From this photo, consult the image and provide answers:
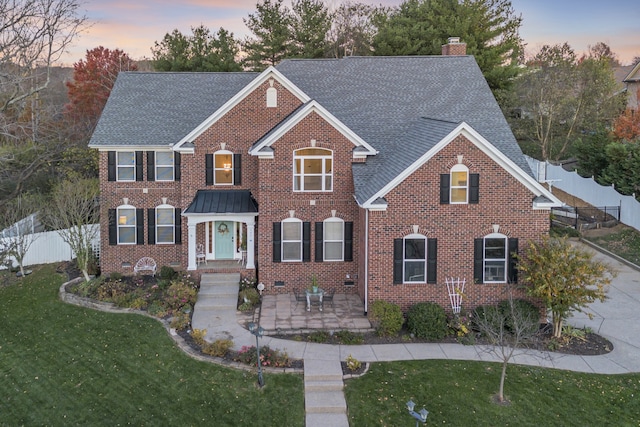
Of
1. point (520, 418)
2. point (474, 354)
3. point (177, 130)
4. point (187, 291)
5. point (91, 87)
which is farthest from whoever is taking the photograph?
point (91, 87)

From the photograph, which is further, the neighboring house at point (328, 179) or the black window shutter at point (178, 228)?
the black window shutter at point (178, 228)

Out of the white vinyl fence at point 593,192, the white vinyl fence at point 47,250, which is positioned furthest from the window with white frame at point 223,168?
the white vinyl fence at point 593,192

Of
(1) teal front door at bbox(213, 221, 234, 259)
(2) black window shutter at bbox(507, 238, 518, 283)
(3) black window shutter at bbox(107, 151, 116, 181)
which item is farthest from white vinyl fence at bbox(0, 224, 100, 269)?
(2) black window shutter at bbox(507, 238, 518, 283)

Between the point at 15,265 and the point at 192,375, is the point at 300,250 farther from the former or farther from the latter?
the point at 15,265

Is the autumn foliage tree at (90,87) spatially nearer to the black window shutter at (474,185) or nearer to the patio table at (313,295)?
the patio table at (313,295)

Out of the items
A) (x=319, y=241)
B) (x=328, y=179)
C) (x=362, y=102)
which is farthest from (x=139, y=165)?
(x=362, y=102)

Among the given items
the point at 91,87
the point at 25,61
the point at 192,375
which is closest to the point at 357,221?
the point at 192,375

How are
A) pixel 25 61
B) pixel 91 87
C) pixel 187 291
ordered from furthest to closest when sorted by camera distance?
pixel 91 87
pixel 25 61
pixel 187 291
